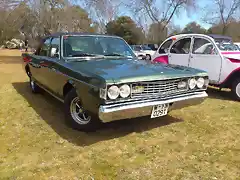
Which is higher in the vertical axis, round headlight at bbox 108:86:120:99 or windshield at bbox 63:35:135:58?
windshield at bbox 63:35:135:58

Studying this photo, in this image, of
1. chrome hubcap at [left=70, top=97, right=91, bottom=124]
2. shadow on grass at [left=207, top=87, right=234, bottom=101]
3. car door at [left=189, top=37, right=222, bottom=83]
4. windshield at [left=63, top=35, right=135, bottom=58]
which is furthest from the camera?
shadow on grass at [left=207, top=87, right=234, bottom=101]

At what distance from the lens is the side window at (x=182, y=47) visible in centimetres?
726

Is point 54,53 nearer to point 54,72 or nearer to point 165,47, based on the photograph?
point 54,72

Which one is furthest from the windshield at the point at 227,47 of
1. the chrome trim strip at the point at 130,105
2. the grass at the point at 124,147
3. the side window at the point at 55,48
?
the side window at the point at 55,48

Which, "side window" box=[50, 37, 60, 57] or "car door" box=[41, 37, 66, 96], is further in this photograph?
"side window" box=[50, 37, 60, 57]

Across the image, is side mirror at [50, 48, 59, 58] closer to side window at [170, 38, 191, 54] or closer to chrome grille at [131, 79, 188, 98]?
chrome grille at [131, 79, 188, 98]

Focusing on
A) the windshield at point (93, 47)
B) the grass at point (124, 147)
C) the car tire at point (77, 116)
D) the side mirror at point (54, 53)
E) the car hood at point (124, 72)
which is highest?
the windshield at point (93, 47)

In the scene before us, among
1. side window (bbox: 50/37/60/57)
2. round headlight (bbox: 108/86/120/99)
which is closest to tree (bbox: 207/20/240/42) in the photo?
side window (bbox: 50/37/60/57)

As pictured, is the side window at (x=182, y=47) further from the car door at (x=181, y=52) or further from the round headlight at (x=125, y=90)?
the round headlight at (x=125, y=90)

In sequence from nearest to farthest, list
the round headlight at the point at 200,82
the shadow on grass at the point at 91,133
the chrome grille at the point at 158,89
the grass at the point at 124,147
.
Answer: the grass at the point at 124,147 < the chrome grille at the point at 158,89 < the shadow on grass at the point at 91,133 < the round headlight at the point at 200,82

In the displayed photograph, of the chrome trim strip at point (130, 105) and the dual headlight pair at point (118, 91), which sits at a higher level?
the dual headlight pair at point (118, 91)

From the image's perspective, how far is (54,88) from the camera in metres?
4.61

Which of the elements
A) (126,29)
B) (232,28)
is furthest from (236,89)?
(126,29)

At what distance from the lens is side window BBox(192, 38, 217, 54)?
668 cm
